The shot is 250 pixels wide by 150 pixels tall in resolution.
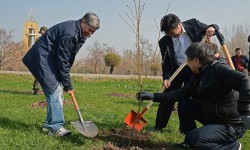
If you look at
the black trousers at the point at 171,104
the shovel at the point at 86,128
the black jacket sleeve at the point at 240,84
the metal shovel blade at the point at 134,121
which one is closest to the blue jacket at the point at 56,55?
the shovel at the point at 86,128

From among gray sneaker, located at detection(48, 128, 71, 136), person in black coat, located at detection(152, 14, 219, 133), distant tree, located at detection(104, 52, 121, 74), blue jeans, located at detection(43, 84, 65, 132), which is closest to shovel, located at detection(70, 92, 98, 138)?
gray sneaker, located at detection(48, 128, 71, 136)

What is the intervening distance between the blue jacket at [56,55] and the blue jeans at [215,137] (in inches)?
73.9

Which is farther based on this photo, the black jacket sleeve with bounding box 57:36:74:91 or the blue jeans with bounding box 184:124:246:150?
the black jacket sleeve with bounding box 57:36:74:91

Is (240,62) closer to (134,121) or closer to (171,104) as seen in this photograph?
(171,104)

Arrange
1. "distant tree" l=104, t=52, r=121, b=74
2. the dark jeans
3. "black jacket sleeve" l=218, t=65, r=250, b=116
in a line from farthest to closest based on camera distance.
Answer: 1. "distant tree" l=104, t=52, r=121, b=74
2. the dark jeans
3. "black jacket sleeve" l=218, t=65, r=250, b=116

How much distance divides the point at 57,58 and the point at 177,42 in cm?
184

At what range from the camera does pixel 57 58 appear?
15.5ft

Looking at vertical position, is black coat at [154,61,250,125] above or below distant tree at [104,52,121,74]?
above

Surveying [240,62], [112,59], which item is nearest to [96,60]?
[112,59]

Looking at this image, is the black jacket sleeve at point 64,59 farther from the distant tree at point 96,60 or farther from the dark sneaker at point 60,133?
the distant tree at point 96,60

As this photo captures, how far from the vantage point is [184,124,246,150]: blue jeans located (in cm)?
412

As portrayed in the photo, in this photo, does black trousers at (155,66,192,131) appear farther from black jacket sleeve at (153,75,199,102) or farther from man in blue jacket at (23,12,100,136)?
man in blue jacket at (23,12,100,136)

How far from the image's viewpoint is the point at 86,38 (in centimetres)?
490

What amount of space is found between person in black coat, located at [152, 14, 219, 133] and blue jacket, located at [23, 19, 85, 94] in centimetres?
128
